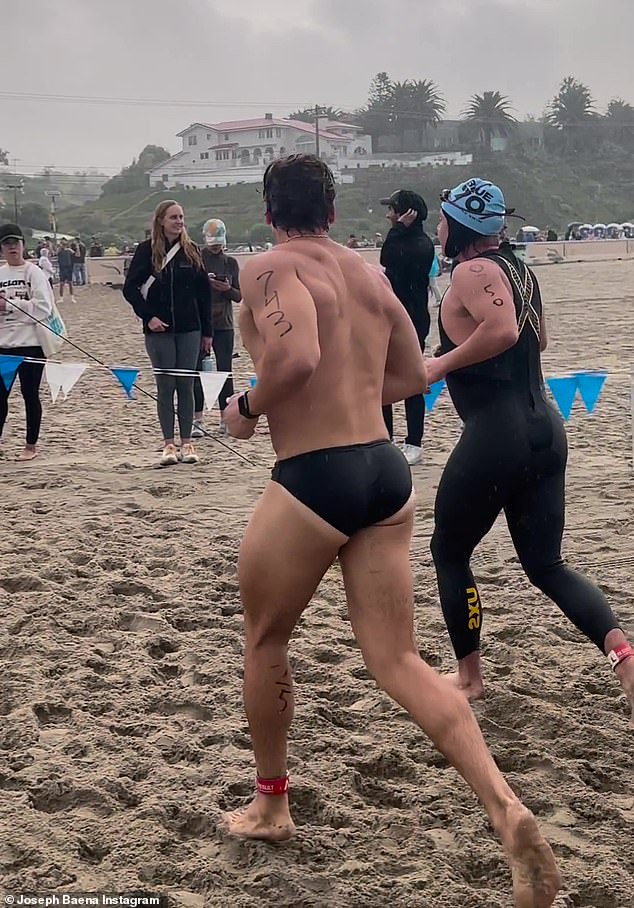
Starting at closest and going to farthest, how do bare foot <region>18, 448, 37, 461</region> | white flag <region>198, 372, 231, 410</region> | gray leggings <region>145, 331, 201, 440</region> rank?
white flag <region>198, 372, 231, 410</region>, gray leggings <region>145, 331, 201, 440</region>, bare foot <region>18, 448, 37, 461</region>

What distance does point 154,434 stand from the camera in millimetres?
9430

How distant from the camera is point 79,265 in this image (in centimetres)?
3453

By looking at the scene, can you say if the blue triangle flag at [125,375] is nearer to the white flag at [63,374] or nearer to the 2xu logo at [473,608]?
the white flag at [63,374]

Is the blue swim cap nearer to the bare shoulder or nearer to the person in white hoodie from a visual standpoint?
the bare shoulder

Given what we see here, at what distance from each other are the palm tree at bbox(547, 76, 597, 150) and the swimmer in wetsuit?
127441mm

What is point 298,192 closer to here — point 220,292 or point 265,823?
point 265,823

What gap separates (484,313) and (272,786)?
1742mm

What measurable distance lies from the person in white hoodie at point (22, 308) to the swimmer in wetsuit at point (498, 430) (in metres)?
5.04

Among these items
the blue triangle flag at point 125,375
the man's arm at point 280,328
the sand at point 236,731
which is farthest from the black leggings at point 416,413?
the man's arm at point 280,328

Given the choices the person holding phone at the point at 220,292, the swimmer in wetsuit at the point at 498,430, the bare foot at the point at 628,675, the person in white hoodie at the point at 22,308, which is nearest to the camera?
the bare foot at the point at 628,675

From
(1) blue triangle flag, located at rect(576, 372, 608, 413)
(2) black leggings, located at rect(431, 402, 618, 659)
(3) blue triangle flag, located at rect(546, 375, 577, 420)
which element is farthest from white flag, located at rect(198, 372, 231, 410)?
(2) black leggings, located at rect(431, 402, 618, 659)

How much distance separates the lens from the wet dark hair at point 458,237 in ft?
12.4

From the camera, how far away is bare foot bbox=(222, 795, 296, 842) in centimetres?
300

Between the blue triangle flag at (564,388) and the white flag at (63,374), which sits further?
the white flag at (63,374)
